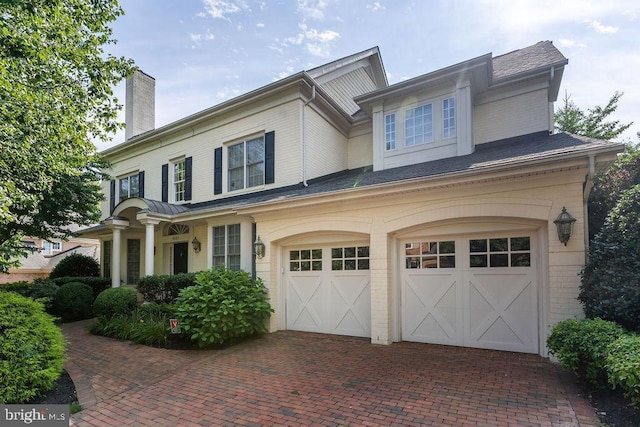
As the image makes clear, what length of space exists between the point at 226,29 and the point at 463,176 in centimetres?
702

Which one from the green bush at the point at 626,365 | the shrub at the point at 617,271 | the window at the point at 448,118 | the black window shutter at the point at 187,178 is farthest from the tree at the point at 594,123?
the black window shutter at the point at 187,178

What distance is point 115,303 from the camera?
987 centimetres

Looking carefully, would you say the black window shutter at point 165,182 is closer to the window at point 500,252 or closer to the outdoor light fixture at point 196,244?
the outdoor light fixture at point 196,244

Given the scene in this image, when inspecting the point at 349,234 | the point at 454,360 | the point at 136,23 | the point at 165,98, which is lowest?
the point at 454,360

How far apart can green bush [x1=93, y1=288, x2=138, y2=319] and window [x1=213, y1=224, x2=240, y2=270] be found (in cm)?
263

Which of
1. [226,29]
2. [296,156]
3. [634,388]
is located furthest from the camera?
[296,156]

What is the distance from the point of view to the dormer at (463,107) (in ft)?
27.5

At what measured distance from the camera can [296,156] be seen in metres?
10.1

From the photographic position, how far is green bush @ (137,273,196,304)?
9922 mm

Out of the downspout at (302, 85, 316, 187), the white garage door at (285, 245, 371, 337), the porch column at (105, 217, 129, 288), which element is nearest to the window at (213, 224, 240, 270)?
the white garage door at (285, 245, 371, 337)

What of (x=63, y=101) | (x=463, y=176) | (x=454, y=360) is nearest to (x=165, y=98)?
(x=63, y=101)

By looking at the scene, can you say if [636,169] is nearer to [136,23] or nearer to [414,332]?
[414,332]

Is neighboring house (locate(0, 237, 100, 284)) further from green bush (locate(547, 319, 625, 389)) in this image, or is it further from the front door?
green bush (locate(547, 319, 625, 389))

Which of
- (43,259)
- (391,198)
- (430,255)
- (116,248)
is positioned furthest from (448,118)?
(43,259)
